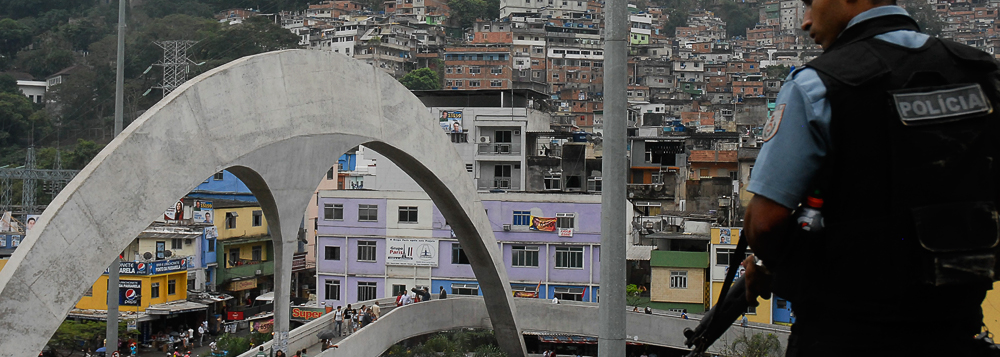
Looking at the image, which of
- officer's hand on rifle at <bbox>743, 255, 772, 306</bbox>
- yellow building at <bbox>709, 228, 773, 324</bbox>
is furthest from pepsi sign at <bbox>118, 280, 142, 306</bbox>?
officer's hand on rifle at <bbox>743, 255, 772, 306</bbox>

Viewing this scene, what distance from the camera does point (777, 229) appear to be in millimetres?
2504

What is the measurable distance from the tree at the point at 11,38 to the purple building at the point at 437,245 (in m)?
58.0

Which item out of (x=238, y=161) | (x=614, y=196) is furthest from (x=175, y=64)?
(x=614, y=196)

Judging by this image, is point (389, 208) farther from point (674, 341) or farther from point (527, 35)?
point (527, 35)

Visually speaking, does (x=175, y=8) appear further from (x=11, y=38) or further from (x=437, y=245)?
(x=437, y=245)

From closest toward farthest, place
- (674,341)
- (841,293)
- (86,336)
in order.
A: (841,293), (674,341), (86,336)

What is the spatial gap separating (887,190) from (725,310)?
875 mm

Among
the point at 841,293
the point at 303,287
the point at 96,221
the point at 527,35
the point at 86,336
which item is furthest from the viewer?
the point at 527,35

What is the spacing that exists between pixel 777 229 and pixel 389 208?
2909cm

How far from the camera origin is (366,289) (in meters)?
31.7

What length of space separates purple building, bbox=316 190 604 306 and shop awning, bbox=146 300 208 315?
4.06 meters

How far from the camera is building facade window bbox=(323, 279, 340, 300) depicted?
31.7m

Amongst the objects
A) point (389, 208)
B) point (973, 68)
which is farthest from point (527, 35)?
point (973, 68)

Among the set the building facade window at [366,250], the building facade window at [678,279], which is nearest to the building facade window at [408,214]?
the building facade window at [366,250]
